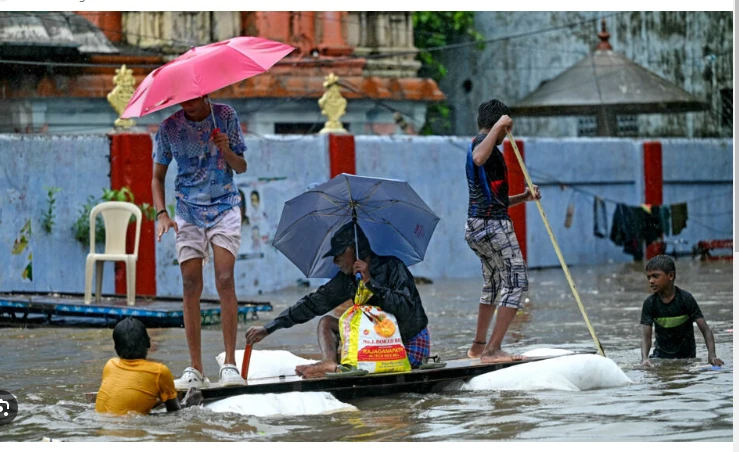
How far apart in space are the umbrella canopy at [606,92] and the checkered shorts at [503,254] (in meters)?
13.1

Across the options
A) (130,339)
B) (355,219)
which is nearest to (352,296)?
(355,219)

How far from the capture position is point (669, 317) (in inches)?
323

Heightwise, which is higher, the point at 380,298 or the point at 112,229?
the point at 112,229

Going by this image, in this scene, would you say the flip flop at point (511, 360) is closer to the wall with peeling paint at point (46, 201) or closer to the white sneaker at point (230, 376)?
the white sneaker at point (230, 376)

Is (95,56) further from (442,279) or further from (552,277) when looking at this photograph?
(552,277)

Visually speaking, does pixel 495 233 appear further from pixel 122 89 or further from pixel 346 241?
pixel 122 89

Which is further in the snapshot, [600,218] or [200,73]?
[600,218]

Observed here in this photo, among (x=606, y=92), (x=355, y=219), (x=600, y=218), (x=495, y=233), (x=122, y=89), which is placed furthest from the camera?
(x=606, y=92)

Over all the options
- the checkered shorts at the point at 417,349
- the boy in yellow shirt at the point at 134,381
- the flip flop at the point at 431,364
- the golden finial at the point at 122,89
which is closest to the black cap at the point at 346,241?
the checkered shorts at the point at 417,349

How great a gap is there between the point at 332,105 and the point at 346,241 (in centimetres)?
909

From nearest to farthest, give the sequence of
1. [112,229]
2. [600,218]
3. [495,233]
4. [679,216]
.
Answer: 1. [495,233]
2. [112,229]
3. [600,218]
4. [679,216]

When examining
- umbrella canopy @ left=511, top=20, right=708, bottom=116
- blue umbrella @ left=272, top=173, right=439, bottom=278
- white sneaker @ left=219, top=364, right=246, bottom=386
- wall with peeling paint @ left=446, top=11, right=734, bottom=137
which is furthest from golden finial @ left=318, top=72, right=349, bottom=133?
white sneaker @ left=219, top=364, right=246, bottom=386

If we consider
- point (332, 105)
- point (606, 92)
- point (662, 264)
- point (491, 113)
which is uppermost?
point (606, 92)
